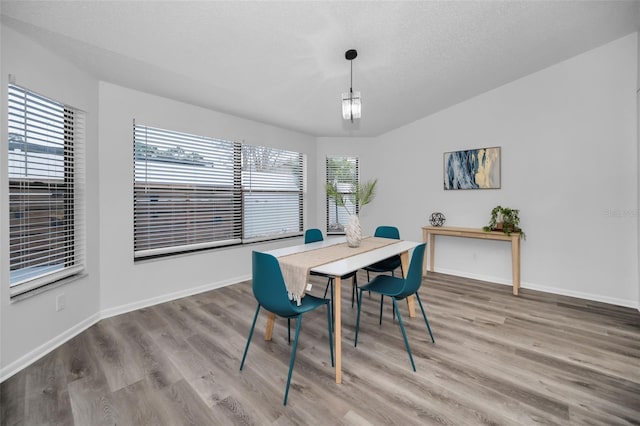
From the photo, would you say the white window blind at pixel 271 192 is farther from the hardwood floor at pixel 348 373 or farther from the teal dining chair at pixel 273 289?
the teal dining chair at pixel 273 289

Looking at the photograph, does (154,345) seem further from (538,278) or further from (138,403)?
(538,278)

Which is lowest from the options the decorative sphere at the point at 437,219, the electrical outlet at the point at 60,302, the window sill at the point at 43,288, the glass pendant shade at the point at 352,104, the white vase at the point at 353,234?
the electrical outlet at the point at 60,302

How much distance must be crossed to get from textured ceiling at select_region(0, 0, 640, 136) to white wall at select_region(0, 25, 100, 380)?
16 cm

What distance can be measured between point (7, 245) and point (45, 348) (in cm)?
93

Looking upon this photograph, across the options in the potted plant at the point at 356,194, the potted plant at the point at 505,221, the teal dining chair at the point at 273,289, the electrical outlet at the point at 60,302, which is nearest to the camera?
the teal dining chair at the point at 273,289

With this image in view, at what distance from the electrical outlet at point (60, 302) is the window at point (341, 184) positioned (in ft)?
13.0

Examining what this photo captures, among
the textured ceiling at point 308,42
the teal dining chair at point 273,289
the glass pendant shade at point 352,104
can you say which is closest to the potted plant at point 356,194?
the textured ceiling at point 308,42

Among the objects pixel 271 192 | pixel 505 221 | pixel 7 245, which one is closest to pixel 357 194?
pixel 271 192

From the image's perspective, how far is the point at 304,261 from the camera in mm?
2234

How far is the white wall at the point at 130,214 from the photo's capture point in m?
2.98

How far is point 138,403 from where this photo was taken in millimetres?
1751

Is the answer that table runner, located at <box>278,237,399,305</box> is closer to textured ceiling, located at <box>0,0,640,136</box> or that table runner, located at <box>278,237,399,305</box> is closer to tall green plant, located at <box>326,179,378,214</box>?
textured ceiling, located at <box>0,0,640,136</box>

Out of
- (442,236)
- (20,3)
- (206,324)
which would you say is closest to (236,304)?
(206,324)

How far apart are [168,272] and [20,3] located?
269cm
